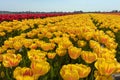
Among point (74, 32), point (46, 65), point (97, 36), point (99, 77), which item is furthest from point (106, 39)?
point (46, 65)

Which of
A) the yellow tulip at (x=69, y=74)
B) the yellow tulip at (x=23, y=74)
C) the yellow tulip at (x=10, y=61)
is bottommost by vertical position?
the yellow tulip at (x=10, y=61)

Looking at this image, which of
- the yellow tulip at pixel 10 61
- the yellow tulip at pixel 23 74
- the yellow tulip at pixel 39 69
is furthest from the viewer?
the yellow tulip at pixel 10 61

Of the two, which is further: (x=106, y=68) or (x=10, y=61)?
(x=10, y=61)

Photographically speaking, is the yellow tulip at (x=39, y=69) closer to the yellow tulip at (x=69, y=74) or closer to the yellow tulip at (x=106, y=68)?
the yellow tulip at (x=69, y=74)

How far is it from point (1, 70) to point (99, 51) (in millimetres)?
983

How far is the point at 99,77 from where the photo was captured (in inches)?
101

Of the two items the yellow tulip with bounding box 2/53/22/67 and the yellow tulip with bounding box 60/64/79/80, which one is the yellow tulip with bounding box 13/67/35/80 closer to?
the yellow tulip with bounding box 60/64/79/80

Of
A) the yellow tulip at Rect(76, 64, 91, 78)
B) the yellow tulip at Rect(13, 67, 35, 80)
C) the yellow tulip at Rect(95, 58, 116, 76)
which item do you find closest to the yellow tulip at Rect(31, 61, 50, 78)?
the yellow tulip at Rect(13, 67, 35, 80)

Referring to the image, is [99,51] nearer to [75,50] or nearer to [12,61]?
Result: [75,50]

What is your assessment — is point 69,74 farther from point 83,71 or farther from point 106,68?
point 106,68

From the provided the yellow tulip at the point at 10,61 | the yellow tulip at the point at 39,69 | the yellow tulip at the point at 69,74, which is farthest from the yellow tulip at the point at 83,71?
the yellow tulip at the point at 10,61

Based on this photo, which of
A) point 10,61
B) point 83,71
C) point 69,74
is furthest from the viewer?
point 10,61

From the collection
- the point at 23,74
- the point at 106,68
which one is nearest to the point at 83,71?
the point at 106,68

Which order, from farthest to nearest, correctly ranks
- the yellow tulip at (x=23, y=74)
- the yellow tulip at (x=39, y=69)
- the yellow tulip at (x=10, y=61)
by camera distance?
the yellow tulip at (x=10, y=61), the yellow tulip at (x=39, y=69), the yellow tulip at (x=23, y=74)
